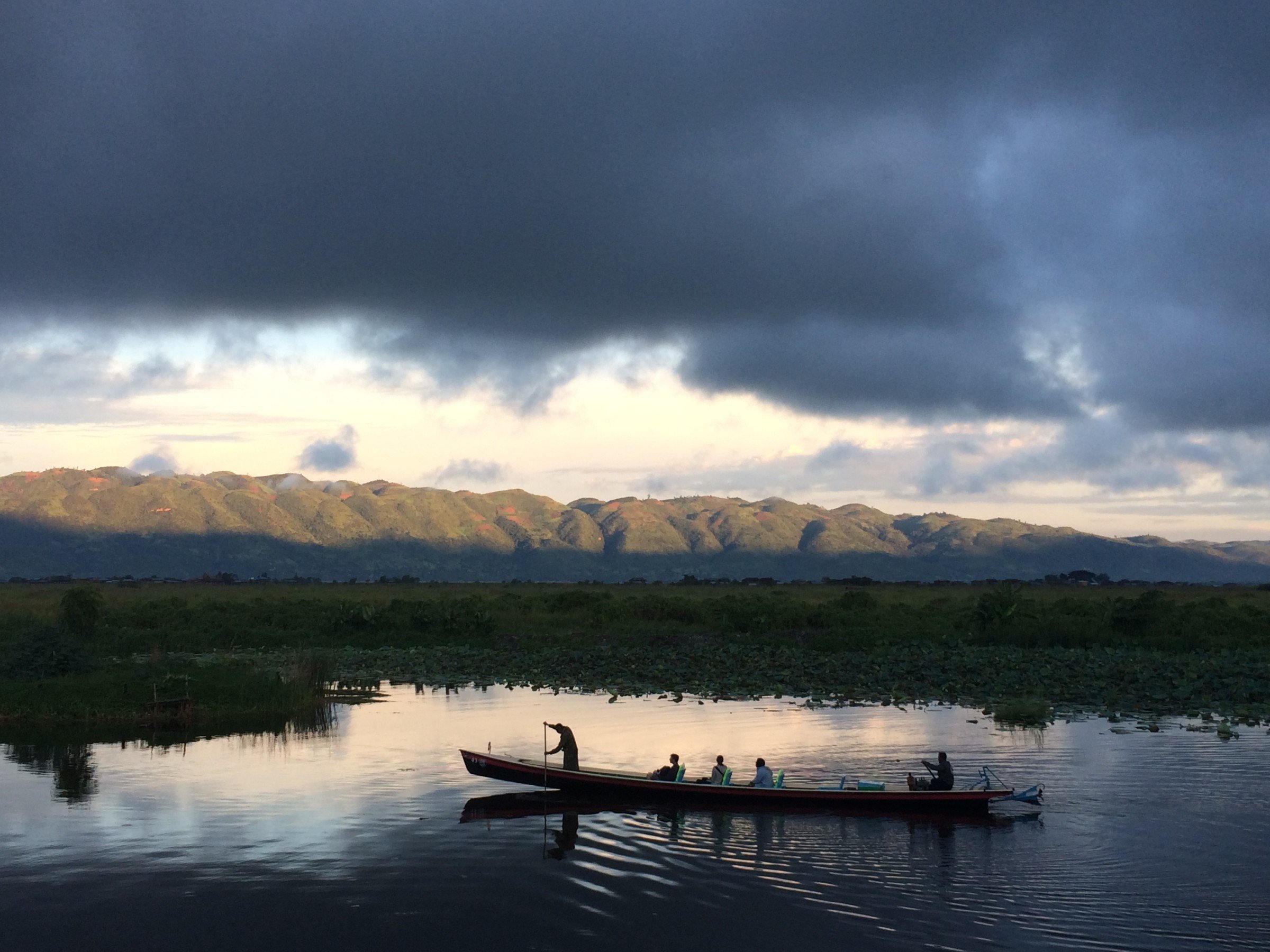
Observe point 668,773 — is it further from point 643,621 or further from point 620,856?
point 643,621

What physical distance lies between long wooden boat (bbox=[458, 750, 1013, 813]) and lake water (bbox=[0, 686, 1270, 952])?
1.48ft

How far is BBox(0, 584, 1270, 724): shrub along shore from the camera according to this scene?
136 feet

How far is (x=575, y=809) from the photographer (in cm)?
2692

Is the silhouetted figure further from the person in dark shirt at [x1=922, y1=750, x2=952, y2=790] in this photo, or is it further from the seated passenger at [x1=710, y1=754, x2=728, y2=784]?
the person in dark shirt at [x1=922, y1=750, x2=952, y2=790]

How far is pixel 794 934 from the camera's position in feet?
57.5

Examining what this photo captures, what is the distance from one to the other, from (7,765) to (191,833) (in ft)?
38.1

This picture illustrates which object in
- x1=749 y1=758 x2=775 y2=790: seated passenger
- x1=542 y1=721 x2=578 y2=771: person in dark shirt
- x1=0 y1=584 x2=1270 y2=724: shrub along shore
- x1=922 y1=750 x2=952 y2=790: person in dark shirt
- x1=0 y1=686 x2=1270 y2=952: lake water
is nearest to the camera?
x1=0 y1=686 x2=1270 y2=952: lake water

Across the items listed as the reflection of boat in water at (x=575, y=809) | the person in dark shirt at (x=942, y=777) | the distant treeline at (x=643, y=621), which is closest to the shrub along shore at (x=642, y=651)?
the distant treeline at (x=643, y=621)

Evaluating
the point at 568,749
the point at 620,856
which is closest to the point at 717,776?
the point at 568,749

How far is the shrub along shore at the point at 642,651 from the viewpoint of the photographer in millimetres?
41562

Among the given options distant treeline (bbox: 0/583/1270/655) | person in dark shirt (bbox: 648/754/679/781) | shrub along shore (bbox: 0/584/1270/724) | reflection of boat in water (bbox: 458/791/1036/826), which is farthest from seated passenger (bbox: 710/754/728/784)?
distant treeline (bbox: 0/583/1270/655)

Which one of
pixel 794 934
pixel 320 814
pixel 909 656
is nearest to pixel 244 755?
pixel 320 814

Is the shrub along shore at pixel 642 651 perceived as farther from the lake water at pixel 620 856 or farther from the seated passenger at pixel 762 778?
the seated passenger at pixel 762 778

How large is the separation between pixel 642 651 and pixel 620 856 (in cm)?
3991
